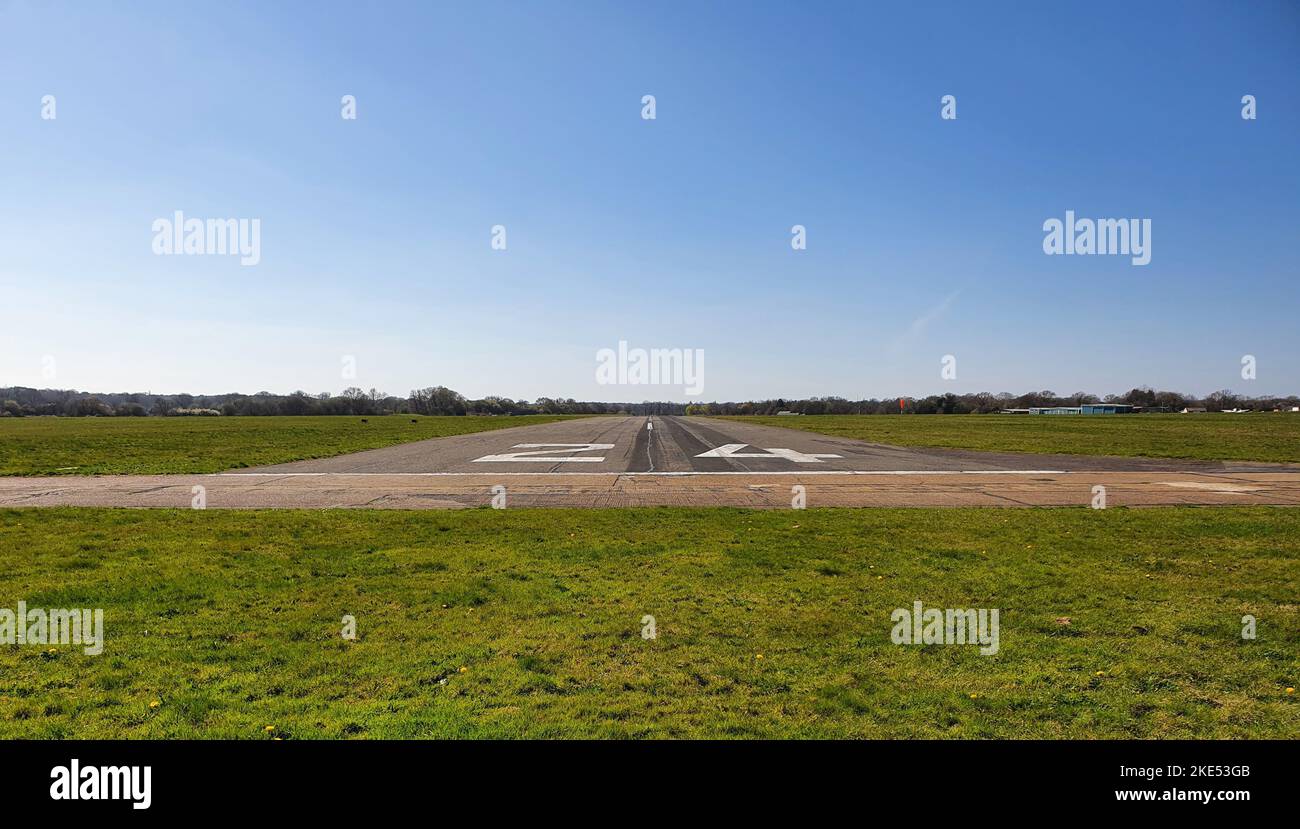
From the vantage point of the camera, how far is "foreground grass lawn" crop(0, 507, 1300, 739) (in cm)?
436

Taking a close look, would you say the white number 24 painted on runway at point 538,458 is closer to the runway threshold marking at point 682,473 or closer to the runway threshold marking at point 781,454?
the runway threshold marking at point 682,473

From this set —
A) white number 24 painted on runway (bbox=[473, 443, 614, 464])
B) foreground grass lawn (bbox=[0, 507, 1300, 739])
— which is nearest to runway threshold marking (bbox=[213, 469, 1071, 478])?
white number 24 painted on runway (bbox=[473, 443, 614, 464])

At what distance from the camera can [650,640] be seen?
5.93m

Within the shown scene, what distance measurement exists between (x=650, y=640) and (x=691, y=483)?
523 inches

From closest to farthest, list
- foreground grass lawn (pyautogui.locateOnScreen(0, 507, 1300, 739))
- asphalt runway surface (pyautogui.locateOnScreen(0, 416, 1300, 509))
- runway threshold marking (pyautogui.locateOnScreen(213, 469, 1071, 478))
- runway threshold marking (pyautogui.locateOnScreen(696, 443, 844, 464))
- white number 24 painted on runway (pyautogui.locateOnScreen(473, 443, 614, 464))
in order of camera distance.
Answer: foreground grass lawn (pyautogui.locateOnScreen(0, 507, 1300, 739)) < asphalt runway surface (pyautogui.locateOnScreen(0, 416, 1300, 509)) < runway threshold marking (pyautogui.locateOnScreen(213, 469, 1071, 478)) < white number 24 painted on runway (pyautogui.locateOnScreen(473, 443, 614, 464)) < runway threshold marking (pyautogui.locateOnScreen(696, 443, 844, 464))

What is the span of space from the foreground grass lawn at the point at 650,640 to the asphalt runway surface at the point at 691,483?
12.8 ft

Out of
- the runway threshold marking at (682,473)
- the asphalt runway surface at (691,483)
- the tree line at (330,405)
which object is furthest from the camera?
the tree line at (330,405)

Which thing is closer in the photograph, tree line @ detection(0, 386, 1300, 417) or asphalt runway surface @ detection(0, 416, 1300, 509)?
asphalt runway surface @ detection(0, 416, 1300, 509)

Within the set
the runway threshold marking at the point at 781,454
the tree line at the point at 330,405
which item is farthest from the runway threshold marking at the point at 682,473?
the tree line at the point at 330,405

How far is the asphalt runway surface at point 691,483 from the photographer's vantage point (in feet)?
50.7

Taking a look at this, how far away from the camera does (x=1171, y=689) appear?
4.84m

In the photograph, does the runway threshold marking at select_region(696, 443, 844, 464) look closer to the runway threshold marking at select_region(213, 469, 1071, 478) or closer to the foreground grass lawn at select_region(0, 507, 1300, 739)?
the runway threshold marking at select_region(213, 469, 1071, 478)

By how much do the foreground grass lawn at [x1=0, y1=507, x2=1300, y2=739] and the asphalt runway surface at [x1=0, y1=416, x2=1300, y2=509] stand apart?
12.8ft

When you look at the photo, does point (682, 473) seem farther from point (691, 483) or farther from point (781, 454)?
point (781, 454)
